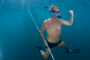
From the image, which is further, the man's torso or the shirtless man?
the man's torso

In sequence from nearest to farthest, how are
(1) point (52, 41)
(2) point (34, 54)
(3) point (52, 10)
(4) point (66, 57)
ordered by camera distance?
(3) point (52, 10), (1) point (52, 41), (4) point (66, 57), (2) point (34, 54)

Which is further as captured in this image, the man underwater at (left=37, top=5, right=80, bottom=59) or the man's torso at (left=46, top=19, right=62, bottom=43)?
the man's torso at (left=46, top=19, right=62, bottom=43)

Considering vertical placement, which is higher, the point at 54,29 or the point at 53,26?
the point at 53,26

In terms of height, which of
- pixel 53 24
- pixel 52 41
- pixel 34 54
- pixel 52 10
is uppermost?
pixel 52 10

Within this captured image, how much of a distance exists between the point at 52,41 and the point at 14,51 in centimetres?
398

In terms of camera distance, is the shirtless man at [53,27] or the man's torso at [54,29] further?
the man's torso at [54,29]

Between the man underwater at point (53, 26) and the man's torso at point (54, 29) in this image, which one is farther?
the man's torso at point (54, 29)

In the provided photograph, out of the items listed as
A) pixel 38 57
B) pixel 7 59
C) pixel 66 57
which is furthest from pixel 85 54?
pixel 7 59

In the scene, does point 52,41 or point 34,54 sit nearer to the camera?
point 52,41

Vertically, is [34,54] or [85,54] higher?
[34,54]

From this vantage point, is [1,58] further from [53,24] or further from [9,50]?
[53,24]

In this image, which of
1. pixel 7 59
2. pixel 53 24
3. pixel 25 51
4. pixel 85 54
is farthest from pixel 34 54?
pixel 53 24

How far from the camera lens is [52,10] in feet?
12.0

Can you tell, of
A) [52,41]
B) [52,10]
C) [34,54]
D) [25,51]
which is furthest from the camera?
[25,51]
